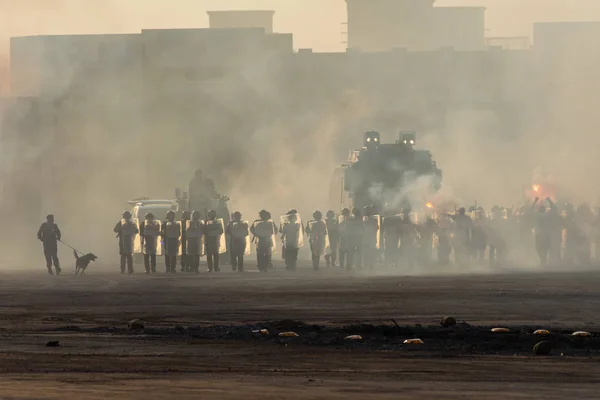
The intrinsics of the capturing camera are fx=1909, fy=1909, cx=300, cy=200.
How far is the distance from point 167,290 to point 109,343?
13.5 meters

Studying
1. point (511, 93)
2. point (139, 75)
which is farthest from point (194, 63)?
point (511, 93)

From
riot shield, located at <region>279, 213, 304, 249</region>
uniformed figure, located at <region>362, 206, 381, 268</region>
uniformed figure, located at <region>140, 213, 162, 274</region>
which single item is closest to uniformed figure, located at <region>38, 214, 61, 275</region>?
uniformed figure, located at <region>140, 213, 162, 274</region>

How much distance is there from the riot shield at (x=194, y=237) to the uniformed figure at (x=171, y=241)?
25 centimetres

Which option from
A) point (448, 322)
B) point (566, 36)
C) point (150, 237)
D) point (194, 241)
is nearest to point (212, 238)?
point (194, 241)

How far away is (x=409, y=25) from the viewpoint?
336 feet

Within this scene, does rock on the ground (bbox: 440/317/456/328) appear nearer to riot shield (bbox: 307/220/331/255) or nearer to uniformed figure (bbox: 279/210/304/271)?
uniformed figure (bbox: 279/210/304/271)

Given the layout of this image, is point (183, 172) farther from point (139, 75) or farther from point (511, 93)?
point (511, 93)

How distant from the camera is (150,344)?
18859mm

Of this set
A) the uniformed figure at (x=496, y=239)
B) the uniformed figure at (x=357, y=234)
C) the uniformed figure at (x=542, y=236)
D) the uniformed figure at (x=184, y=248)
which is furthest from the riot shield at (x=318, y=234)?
the uniformed figure at (x=542, y=236)

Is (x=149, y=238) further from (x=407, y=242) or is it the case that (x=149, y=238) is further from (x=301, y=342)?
(x=301, y=342)

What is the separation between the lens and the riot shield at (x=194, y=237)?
1710 inches

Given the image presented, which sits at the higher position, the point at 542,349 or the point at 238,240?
the point at 238,240

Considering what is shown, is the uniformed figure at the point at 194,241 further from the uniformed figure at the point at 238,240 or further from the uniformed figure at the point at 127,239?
the uniformed figure at the point at 127,239

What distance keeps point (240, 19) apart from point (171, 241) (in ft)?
190
